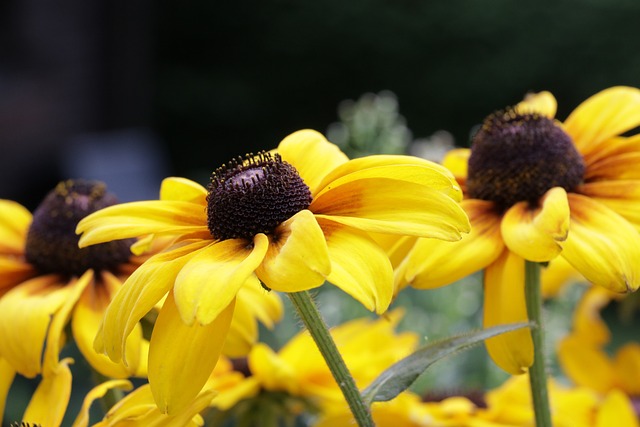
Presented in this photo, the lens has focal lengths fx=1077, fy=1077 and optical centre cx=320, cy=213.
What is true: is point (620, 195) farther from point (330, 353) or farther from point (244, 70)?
point (244, 70)

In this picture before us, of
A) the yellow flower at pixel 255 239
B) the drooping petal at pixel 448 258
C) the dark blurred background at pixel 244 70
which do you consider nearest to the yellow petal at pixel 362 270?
the yellow flower at pixel 255 239

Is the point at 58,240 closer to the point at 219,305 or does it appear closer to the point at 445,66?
the point at 219,305

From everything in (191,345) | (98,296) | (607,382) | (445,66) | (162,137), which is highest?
(191,345)

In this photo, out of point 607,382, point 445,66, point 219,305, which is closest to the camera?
point 219,305

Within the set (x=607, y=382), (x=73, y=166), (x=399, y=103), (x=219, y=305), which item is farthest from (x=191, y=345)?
(x=399, y=103)

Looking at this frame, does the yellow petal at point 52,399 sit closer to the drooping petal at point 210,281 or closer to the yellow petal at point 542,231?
the drooping petal at point 210,281

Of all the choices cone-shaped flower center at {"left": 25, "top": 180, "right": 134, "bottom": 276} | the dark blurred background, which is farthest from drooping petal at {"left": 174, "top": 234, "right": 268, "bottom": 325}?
the dark blurred background

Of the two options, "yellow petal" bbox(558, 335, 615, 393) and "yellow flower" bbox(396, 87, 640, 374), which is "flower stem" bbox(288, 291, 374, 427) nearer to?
"yellow flower" bbox(396, 87, 640, 374)
